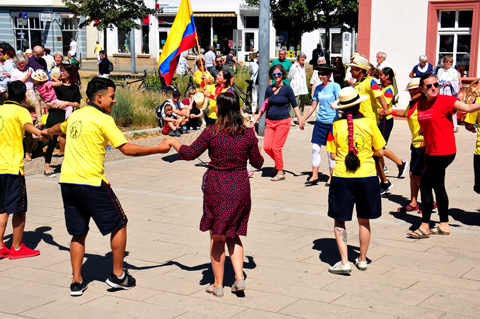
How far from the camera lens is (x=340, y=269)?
6105 millimetres

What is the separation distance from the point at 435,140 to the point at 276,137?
374cm

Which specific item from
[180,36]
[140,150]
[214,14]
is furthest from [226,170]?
[214,14]

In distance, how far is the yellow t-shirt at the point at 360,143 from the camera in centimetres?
604

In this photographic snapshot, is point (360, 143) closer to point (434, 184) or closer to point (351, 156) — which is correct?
point (351, 156)

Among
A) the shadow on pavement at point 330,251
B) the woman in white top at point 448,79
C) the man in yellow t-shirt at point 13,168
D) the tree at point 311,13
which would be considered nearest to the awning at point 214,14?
the tree at point 311,13

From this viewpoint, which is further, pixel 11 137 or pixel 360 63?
pixel 360 63

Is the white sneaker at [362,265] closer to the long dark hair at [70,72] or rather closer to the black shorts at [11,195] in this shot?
the black shorts at [11,195]

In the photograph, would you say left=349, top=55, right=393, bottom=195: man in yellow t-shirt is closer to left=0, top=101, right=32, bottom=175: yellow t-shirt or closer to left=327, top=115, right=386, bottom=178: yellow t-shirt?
left=327, top=115, right=386, bottom=178: yellow t-shirt

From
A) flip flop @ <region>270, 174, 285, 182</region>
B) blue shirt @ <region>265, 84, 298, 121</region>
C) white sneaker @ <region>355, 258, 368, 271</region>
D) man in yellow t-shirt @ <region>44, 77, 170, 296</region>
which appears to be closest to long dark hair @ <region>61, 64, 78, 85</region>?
blue shirt @ <region>265, 84, 298, 121</region>

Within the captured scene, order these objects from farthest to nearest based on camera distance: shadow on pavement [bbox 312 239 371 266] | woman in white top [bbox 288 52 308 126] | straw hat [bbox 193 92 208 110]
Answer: woman in white top [bbox 288 52 308 126], straw hat [bbox 193 92 208 110], shadow on pavement [bbox 312 239 371 266]

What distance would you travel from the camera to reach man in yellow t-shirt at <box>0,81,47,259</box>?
6.51 m

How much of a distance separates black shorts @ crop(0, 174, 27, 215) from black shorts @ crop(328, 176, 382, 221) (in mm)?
3098

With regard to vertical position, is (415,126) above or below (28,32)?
below

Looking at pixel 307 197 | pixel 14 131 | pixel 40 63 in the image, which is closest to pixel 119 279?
pixel 14 131
